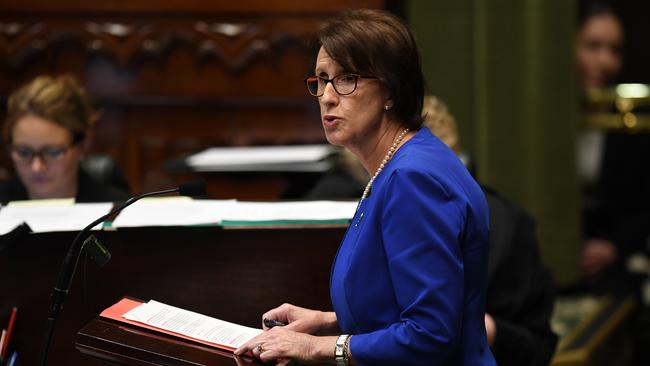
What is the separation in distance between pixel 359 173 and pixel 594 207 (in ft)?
7.01

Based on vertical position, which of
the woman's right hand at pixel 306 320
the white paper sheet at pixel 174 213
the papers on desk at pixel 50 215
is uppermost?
the papers on desk at pixel 50 215

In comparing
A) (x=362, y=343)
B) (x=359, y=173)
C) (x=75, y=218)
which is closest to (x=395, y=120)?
(x=362, y=343)

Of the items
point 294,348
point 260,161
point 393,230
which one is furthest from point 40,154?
point 393,230

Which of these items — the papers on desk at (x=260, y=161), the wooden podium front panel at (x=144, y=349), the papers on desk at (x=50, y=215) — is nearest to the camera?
the wooden podium front panel at (x=144, y=349)

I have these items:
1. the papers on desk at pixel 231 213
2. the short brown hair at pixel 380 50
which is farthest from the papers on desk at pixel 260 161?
the short brown hair at pixel 380 50

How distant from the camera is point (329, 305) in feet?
7.22

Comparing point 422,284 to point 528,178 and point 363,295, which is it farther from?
point 528,178

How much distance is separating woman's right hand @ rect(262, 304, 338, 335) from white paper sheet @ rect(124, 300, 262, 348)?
0.06 meters

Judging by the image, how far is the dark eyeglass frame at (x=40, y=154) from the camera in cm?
303

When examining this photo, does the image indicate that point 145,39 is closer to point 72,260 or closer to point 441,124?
point 441,124

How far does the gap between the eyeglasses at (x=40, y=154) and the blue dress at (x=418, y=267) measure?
61.8 inches

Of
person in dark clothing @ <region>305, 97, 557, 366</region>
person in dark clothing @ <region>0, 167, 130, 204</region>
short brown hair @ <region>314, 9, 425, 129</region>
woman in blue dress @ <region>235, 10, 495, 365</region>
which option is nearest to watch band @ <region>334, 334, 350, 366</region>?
woman in blue dress @ <region>235, 10, 495, 365</region>

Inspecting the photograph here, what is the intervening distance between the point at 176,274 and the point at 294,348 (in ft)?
1.93

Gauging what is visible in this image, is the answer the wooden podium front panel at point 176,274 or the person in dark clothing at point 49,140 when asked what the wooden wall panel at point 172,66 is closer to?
the person in dark clothing at point 49,140
